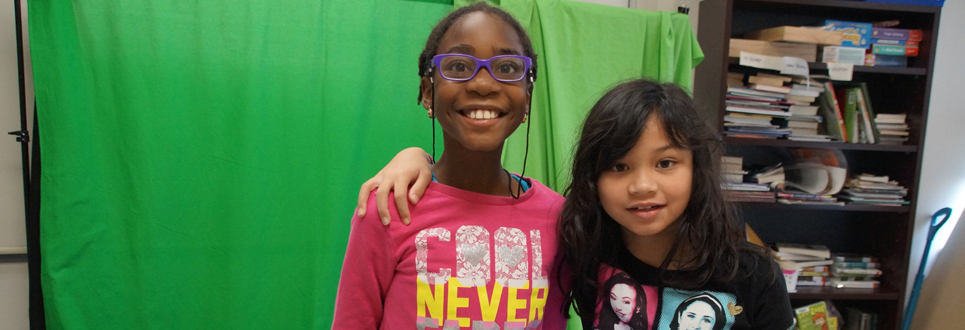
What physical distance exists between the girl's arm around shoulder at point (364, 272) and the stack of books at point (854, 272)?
7.70ft

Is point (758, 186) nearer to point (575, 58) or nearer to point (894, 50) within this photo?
point (894, 50)

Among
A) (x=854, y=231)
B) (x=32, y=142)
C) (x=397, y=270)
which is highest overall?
(x=32, y=142)

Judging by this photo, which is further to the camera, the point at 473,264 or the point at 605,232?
the point at 605,232

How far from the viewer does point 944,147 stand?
251cm

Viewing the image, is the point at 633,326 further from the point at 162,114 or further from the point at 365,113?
the point at 162,114

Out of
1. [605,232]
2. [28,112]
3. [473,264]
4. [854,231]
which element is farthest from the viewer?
[854,231]

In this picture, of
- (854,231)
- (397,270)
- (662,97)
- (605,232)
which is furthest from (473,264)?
(854,231)

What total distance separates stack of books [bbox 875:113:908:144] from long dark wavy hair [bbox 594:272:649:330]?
6.69ft

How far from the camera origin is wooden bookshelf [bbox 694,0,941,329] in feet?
7.06

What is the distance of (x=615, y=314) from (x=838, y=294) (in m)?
1.94

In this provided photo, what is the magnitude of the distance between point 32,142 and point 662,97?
1862 millimetres

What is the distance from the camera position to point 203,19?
1610 mm

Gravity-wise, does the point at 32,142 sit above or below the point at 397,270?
above

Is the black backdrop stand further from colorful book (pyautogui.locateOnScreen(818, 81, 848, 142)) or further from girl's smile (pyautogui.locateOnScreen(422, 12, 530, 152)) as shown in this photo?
colorful book (pyautogui.locateOnScreen(818, 81, 848, 142))
